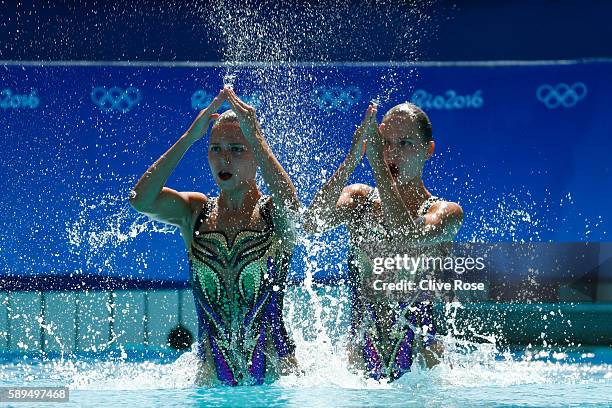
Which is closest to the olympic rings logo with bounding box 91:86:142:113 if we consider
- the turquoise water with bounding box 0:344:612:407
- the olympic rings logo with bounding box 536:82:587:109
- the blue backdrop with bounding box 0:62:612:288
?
the blue backdrop with bounding box 0:62:612:288

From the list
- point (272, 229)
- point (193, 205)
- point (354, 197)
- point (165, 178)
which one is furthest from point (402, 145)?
point (165, 178)

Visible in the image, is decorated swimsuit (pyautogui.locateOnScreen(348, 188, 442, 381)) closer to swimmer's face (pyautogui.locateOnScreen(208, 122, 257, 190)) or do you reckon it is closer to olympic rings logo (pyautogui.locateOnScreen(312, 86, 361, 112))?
swimmer's face (pyautogui.locateOnScreen(208, 122, 257, 190))

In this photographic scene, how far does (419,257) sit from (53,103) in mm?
5154

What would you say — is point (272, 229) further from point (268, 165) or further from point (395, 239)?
point (395, 239)

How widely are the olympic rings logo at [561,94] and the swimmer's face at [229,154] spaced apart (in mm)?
5746

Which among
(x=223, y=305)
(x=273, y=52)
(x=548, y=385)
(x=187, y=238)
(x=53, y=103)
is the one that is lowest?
(x=548, y=385)

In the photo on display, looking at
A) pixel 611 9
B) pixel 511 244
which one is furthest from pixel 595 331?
pixel 611 9

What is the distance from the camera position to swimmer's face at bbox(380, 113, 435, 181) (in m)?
4.03

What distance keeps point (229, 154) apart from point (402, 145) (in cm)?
78

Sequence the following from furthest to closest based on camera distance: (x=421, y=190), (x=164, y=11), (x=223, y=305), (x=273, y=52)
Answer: (x=273, y=52) → (x=164, y=11) → (x=421, y=190) → (x=223, y=305)

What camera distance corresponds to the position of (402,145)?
4035 millimetres

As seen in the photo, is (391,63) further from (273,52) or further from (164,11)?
(164,11)

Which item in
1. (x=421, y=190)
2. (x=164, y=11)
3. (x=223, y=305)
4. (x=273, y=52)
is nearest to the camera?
(x=223, y=305)

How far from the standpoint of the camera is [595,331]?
8.20 meters
